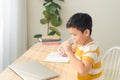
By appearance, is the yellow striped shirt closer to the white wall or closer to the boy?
the boy

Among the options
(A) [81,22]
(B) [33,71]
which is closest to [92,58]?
(A) [81,22]

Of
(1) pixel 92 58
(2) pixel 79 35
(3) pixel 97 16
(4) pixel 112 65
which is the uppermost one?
(3) pixel 97 16

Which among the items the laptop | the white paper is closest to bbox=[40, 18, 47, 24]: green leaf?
the white paper

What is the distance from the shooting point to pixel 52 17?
10.6 ft

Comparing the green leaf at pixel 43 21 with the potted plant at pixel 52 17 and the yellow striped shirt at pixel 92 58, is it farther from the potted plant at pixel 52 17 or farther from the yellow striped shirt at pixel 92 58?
the yellow striped shirt at pixel 92 58

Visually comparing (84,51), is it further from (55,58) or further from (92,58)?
(55,58)

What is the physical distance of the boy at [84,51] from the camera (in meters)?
1.17

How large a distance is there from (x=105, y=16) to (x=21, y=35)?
54.0 inches

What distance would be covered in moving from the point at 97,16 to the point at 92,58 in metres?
2.21

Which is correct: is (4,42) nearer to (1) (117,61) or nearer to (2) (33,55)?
(2) (33,55)

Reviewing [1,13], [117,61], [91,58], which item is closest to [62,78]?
[91,58]

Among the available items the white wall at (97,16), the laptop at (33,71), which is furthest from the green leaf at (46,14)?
the laptop at (33,71)

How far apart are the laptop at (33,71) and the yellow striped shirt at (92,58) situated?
230 mm

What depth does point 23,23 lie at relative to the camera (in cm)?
316
